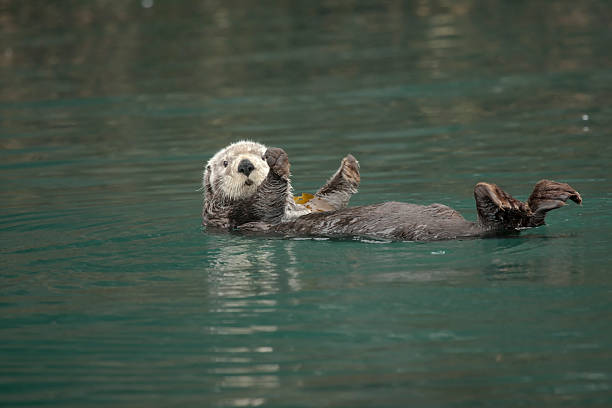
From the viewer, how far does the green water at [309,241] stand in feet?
11.7

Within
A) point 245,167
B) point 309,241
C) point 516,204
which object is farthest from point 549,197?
point 245,167

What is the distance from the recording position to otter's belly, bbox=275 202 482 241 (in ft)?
16.8

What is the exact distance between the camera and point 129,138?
10766 millimetres

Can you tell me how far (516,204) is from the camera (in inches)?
191

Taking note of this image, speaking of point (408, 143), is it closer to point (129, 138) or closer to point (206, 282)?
point (129, 138)

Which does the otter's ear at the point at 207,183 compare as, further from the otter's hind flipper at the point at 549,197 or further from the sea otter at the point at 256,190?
the otter's hind flipper at the point at 549,197

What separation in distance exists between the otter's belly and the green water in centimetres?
9

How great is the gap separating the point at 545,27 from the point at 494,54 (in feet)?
Answer: 9.67

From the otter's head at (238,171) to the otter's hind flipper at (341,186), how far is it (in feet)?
1.90

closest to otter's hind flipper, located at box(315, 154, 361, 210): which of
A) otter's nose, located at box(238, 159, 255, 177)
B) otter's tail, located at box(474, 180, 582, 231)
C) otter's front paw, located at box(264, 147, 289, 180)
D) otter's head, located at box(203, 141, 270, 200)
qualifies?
otter's head, located at box(203, 141, 270, 200)

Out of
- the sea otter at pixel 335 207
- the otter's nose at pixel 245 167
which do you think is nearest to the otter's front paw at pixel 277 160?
the sea otter at pixel 335 207

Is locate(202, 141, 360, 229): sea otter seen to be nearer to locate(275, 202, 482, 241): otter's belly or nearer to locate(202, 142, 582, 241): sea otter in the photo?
locate(202, 142, 582, 241): sea otter

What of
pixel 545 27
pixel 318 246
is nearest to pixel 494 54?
pixel 545 27

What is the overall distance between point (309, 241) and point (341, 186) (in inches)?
38.2
